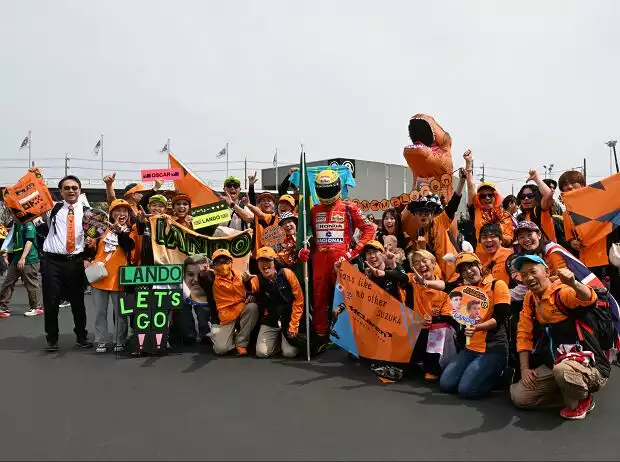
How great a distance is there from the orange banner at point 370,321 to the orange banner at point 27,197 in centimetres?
382

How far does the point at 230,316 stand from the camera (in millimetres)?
5672

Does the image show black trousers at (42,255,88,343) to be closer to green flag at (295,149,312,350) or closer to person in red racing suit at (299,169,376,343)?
green flag at (295,149,312,350)

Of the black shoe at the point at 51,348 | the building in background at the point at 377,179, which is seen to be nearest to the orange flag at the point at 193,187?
the black shoe at the point at 51,348

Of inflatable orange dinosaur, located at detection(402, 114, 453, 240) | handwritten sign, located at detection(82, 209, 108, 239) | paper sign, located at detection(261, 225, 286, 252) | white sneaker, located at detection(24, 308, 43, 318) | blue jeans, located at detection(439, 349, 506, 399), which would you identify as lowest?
white sneaker, located at detection(24, 308, 43, 318)

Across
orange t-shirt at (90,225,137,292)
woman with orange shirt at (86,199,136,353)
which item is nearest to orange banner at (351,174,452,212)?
woman with orange shirt at (86,199,136,353)

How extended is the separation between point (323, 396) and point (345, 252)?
1935mm

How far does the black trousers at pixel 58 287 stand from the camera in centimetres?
586

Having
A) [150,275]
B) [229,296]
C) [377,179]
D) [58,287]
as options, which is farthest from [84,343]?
[377,179]

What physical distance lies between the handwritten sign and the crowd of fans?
0.08m

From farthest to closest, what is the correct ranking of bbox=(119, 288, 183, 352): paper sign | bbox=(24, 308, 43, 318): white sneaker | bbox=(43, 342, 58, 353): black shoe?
1. bbox=(24, 308, 43, 318): white sneaker
2. bbox=(43, 342, 58, 353): black shoe
3. bbox=(119, 288, 183, 352): paper sign

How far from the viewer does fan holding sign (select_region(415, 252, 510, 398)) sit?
408 cm

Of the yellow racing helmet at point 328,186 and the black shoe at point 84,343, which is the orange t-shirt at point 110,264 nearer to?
the black shoe at point 84,343

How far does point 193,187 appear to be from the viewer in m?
7.96

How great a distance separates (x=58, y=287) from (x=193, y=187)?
8.78 feet
